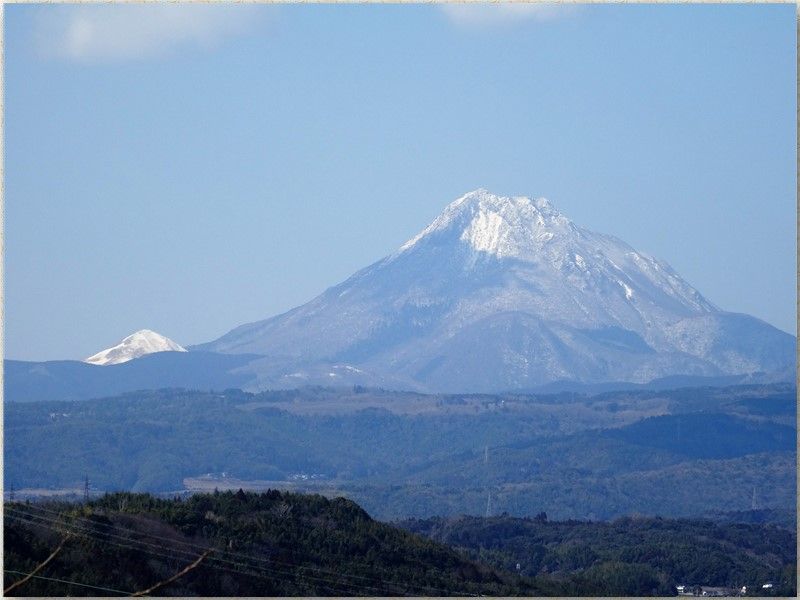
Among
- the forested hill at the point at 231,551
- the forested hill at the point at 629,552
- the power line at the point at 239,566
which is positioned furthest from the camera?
the forested hill at the point at 629,552

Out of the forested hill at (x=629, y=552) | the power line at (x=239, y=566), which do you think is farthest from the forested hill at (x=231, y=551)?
the forested hill at (x=629, y=552)

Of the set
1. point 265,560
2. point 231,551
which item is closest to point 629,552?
point 265,560

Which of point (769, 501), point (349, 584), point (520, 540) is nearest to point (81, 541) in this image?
point (349, 584)

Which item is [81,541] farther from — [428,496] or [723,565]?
[428,496]

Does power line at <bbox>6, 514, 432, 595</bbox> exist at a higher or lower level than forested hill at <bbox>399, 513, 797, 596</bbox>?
higher

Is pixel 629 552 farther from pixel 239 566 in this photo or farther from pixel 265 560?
pixel 239 566

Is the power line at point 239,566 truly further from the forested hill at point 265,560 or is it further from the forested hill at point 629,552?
the forested hill at point 629,552

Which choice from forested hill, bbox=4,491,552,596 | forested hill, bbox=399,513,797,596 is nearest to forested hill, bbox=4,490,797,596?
forested hill, bbox=4,491,552,596

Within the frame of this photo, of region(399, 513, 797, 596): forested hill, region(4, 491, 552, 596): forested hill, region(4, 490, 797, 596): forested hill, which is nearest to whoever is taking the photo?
region(4, 491, 552, 596): forested hill

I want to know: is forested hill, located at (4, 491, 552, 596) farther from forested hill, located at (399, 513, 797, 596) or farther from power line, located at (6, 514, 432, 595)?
forested hill, located at (399, 513, 797, 596)
